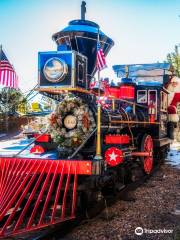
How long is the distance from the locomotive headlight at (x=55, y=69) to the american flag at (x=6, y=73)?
2.29 meters

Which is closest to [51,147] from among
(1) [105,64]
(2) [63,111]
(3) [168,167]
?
(2) [63,111]

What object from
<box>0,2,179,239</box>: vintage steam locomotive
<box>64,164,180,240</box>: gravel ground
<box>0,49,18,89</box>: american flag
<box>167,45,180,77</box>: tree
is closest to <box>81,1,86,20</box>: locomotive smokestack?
<box>0,2,179,239</box>: vintage steam locomotive

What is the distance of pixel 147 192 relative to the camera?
24.0 feet

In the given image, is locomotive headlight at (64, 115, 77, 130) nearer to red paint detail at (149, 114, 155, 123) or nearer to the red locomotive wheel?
the red locomotive wheel

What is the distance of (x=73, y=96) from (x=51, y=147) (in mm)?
1230

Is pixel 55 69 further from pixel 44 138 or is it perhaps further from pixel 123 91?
pixel 123 91

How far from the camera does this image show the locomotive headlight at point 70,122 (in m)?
6.24

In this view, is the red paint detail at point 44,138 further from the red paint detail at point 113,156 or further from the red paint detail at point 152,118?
the red paint detail at point 152,118

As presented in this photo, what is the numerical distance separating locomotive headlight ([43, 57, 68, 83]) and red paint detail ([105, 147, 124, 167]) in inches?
65.8

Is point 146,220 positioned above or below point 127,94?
Result: below

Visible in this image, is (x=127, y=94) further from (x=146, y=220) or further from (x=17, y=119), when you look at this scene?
(x=17, y=119)

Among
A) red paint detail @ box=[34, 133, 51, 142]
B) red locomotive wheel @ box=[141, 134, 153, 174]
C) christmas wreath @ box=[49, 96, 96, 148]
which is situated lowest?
red locomotive wheel @ box=[141, 134, 153, 174]

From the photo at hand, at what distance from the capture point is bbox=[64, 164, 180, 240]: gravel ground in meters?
4.61

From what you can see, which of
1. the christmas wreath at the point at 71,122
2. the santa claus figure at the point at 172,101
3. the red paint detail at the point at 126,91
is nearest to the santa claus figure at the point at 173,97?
the santa claus figure at the point at 172,101
